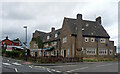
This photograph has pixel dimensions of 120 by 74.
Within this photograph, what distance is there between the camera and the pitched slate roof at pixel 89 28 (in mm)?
32156

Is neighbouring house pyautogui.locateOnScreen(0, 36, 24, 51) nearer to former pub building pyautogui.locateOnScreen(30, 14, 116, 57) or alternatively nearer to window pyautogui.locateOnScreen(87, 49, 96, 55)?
former pub building pyautogui.locateOnScreen(30, 14, 116, 57)

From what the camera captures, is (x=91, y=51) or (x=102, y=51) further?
(x=102, y=51)

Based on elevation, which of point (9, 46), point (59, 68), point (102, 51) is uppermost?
point (9, 46)

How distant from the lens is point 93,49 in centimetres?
3225

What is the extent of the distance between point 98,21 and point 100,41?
7.21 metres

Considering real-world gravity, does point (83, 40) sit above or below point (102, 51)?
above

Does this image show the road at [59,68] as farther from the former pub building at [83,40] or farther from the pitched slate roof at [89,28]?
the pitched slate roof at [89,28]

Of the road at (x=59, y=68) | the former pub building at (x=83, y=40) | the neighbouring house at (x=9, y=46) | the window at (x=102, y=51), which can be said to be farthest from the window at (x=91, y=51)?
the neighbouring house at (x=9, y=46)

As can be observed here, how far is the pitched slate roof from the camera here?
32.2 meters

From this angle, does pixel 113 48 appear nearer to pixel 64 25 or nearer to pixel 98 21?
pixel 98 21

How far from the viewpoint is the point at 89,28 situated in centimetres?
3416

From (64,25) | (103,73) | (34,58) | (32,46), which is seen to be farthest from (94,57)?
(32,46)

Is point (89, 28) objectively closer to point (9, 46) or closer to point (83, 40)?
point (83, 40)

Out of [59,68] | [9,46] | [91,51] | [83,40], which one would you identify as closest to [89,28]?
[83,40]
